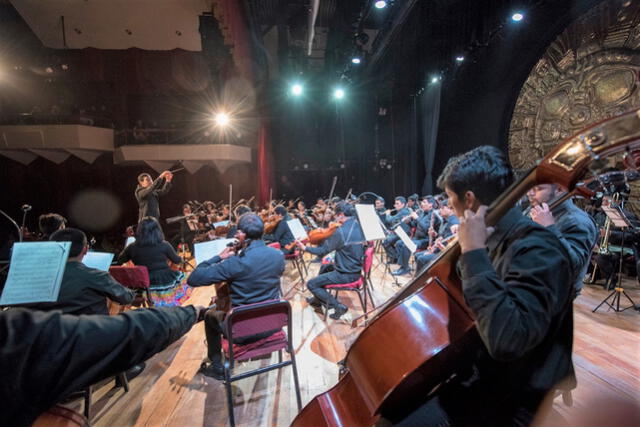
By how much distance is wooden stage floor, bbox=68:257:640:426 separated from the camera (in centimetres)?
241

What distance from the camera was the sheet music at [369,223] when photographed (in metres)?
3.80

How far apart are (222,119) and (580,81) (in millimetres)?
10927

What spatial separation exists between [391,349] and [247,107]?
13.3 meters

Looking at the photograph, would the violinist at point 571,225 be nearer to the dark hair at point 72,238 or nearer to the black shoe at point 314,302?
the black shoe at point 314,302

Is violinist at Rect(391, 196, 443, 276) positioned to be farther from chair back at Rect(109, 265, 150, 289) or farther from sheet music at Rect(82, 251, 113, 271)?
sheet music at Rect(82, 251, 113, 271)

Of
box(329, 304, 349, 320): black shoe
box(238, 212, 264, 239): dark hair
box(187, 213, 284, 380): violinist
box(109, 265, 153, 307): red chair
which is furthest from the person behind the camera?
box(329, 304, 349, 320): black shoe

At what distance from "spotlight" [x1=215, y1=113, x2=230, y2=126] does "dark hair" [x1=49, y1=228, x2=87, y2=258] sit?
409 inches

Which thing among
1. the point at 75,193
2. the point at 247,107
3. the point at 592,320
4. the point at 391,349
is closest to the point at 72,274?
the point at 391,349

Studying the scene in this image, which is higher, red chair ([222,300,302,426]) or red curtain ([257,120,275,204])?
red curtain ([257,120,275,204])

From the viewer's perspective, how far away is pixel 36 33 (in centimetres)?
1137

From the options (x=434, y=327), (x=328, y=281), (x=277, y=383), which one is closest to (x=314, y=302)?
(x=328, y=281)

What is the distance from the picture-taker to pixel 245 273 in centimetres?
266

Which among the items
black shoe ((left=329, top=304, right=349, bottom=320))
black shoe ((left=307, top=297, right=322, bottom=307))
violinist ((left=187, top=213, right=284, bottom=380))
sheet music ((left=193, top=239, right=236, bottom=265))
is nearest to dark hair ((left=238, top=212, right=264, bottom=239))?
violinist ((left=187, top=213, right=284, bottom=380))

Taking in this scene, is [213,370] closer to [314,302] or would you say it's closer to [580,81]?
[314,302]
